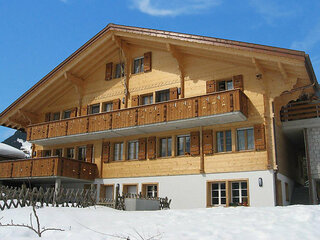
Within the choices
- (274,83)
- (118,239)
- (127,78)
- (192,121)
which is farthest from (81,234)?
(127,78)

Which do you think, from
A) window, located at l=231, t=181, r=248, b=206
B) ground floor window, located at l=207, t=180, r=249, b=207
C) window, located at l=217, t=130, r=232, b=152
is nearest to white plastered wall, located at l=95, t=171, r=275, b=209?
ground floor window, located at l=207, t=180, r=249, b=207

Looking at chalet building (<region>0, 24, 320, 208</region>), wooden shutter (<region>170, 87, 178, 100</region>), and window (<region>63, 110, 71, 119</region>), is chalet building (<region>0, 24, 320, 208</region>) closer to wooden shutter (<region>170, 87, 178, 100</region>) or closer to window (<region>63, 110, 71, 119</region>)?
window (<region>63, 110, 71, 119</region>)

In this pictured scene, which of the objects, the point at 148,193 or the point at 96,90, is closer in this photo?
the point at 148,193

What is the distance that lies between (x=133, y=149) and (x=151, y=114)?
121 inches

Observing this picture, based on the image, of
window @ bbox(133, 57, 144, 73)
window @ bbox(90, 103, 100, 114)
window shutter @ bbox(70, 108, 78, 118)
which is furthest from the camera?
window shutter @ bbox(70, 108, 78, 118)

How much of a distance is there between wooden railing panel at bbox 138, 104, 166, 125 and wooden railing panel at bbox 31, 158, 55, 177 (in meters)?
5.86

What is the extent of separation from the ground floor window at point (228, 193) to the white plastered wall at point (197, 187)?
251 mm

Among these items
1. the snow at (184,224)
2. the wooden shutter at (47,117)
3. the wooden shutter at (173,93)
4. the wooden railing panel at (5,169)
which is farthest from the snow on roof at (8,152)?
the snow at (184,224)

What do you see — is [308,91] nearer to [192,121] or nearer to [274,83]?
[274,83]

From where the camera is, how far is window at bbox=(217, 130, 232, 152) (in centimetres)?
1866

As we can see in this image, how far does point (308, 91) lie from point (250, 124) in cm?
415

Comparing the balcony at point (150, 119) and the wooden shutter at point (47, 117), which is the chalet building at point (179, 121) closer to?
the balcony at point (150, 119)

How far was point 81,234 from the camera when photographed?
354 inches

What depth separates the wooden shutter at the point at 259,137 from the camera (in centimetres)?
1758
